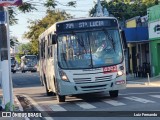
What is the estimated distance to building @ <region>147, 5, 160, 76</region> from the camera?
3645 centimetres

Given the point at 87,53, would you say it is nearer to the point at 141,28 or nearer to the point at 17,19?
the point at 17,19

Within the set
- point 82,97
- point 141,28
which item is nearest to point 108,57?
point 82,97

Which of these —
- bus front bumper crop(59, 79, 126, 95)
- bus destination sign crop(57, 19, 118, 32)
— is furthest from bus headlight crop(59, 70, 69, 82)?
bus destination sign crop(57, 19, 118, 32)

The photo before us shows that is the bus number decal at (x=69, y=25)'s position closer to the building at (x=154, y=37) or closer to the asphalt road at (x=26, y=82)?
the asphalt road at (x=26, y=82)

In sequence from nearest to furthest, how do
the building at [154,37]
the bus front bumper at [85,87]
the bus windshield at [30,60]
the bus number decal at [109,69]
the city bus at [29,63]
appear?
the bus front bumper at [85,87]
the bus number decal at [109,69]
the building at [154,37]
the bus windshield at [30,60]
the city bus at [29,63]

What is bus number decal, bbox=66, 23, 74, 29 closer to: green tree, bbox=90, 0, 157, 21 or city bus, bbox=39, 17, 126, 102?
city bus, bbox=39, 17, 126, 102

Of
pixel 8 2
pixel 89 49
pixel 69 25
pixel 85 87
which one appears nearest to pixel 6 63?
pixel 8 2

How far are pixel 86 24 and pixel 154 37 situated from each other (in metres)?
20.5

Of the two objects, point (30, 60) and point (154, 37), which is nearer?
point (154, 37)

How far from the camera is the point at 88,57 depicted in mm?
17094

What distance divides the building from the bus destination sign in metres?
19.1

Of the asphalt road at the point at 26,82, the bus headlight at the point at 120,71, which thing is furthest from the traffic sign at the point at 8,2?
the asphalt road at the point at 26,82

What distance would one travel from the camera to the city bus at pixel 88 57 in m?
16.8

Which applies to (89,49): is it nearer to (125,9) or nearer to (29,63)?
(125,9)
